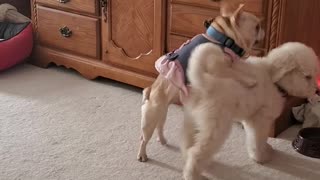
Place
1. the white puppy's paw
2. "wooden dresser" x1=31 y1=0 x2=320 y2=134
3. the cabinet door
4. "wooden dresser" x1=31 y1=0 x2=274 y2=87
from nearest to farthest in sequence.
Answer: the white puppy's paw
"wooden dresser" x1=31 y1=0 x2=320 y2=134
"wooden dresser" x1=31 y1=0 x2=274 y2=87
the cabinet door

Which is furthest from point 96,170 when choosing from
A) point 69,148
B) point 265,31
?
point 265,31

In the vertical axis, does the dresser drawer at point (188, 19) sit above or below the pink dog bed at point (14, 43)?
above

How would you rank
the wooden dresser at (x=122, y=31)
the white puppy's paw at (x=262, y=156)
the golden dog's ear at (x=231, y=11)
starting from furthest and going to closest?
the wooden dresser at (x=122, y=31)
the white puppy's paw at (x=262, y=156)
the golden dog's ear at (x=231, y=11)

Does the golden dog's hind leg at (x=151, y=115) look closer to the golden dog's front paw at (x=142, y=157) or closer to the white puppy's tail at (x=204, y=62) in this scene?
the golden dog's front paw at (x=142, y=157)

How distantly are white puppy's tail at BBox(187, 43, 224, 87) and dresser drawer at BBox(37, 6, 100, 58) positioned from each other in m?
1.25

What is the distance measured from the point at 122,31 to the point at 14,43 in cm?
71

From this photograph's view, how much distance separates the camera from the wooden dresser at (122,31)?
229cm

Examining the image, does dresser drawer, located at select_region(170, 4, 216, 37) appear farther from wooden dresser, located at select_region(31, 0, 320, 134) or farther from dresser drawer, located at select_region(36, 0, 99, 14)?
dresser drawer, located at select_region(36, 0, 99, 14)

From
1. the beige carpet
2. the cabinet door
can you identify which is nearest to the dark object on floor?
the beige carpet

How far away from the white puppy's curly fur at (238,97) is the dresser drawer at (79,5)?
114 centimetres

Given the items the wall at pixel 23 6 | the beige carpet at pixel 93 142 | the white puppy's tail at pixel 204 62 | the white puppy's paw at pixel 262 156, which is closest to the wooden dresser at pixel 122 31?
the beige carpet at pixel 93 142

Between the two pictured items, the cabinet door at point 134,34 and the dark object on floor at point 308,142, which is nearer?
the dark object on floor at point 308,142

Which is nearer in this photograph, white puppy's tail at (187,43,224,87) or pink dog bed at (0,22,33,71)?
white puppy's tail at (187,43,224,87)

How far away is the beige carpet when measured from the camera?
1.94 meters
